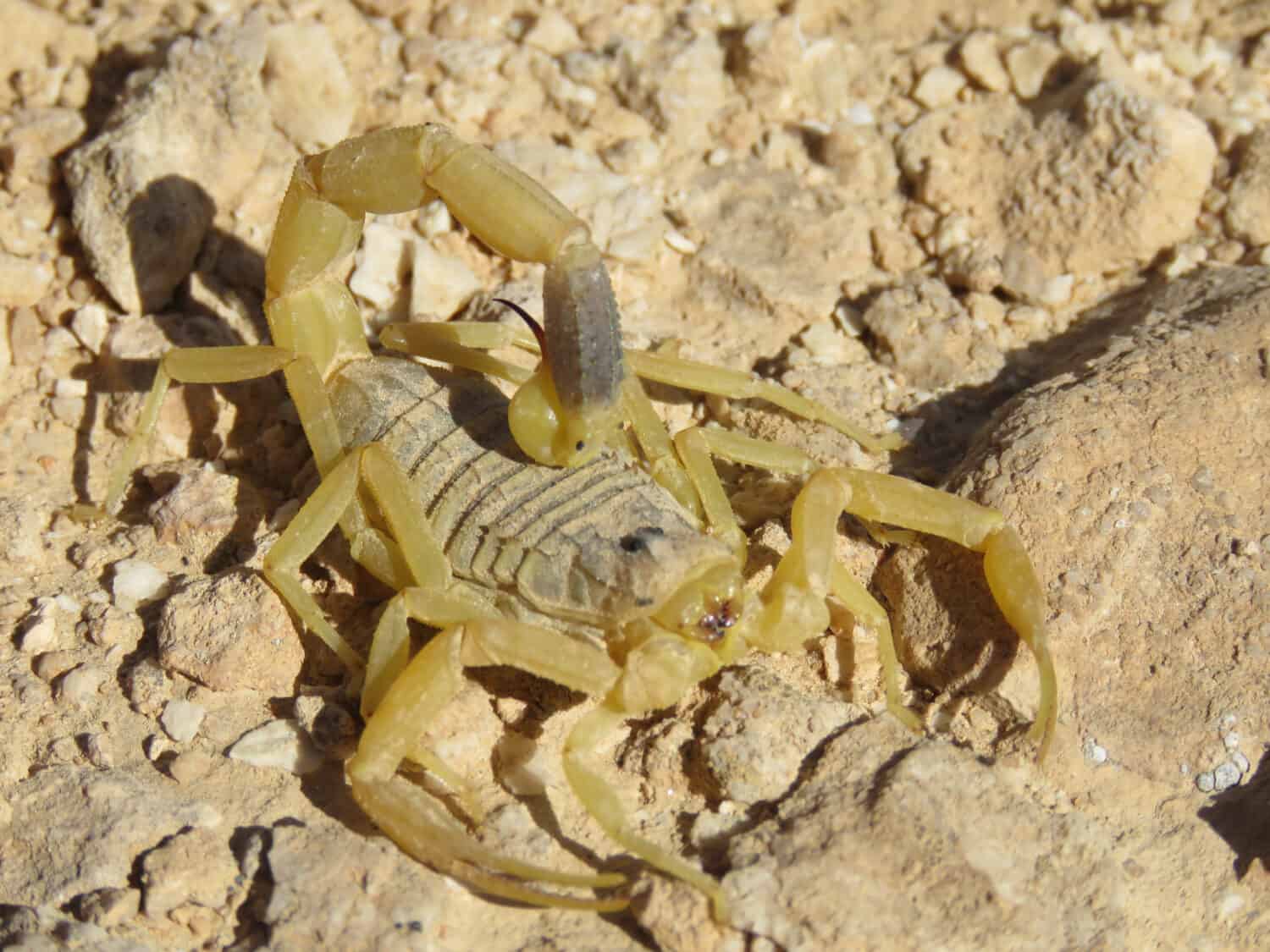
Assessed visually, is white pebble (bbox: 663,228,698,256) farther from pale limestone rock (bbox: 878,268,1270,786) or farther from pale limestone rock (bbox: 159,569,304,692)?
pale limestone rock (bbox: 159,569,304,692)

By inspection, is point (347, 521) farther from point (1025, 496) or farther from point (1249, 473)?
point (1249, 473)

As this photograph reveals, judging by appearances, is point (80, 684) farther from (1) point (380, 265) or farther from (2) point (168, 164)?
(2) point (168, 164)

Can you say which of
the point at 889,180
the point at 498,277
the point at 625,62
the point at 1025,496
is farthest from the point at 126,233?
the point at 1025,496

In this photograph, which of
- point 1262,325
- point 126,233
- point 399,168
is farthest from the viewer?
point 126,233

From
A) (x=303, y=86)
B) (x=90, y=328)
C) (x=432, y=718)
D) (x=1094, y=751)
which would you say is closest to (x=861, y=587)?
(x=1094, y=751)

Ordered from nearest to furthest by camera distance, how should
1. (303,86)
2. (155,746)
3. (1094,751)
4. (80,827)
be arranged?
(80,827) < (1094,751) < (155,746) < (303,86)

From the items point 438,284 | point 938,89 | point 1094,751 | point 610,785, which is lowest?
point 610,785
